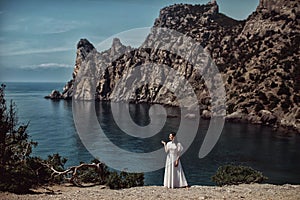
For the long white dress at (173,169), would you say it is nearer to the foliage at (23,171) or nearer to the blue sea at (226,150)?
the foliage at (23,171)

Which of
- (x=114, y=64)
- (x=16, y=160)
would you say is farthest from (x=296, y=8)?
(x=16, y=160)

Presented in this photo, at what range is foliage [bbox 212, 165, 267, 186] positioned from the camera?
67.3 feet

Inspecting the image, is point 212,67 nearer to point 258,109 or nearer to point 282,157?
point 258,109

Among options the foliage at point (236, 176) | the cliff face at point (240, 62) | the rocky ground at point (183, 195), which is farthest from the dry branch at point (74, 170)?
the cliff face at point (240, 62)

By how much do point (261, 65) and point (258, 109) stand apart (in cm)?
1871

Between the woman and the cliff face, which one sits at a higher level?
the cliff face

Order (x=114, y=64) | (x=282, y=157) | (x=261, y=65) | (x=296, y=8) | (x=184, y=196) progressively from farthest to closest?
(x=114, y=64) < (x=296, y=8) < (x=261, y=65) < (x=282, y=157) < (x=184, y=196)

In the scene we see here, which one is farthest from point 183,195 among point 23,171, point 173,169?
point 23,171

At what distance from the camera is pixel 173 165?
14.8 metres

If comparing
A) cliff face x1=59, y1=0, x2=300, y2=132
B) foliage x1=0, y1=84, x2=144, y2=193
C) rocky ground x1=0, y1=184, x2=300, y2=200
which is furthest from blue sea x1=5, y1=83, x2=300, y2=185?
rocky ground x1=0, y1=184, x2=300, y2=200

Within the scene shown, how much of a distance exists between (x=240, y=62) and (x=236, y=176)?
9629 centimetres

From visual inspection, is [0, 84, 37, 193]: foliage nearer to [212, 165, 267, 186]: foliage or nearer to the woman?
the woman

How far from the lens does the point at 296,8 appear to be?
10988 centimetres

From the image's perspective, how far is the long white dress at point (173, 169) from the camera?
14.8m
